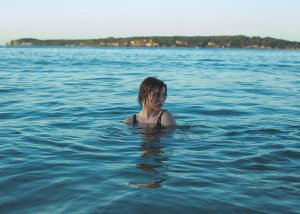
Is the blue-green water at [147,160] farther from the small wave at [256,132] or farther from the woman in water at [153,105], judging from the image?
the woman in water at [153,105]

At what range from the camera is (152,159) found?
6562mm

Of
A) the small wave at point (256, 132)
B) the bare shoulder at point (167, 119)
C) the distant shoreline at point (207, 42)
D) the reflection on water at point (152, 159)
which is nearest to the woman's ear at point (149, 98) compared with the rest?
the bare shoulder at point (167, 119)

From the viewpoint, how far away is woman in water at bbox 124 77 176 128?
7.91 meters

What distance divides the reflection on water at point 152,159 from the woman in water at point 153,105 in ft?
0.59

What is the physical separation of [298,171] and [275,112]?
5975 mm

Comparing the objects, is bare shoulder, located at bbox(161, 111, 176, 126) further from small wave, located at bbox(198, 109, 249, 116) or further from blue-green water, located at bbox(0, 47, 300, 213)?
small wave, located at bbox(198, 109, 249, 116)

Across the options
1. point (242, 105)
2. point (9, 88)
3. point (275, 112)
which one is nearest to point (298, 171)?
point (275, 112)

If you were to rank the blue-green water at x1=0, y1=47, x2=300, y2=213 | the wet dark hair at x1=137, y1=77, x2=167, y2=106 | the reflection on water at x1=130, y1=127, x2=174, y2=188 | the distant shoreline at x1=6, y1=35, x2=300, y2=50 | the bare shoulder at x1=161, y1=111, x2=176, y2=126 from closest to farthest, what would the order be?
the blue-green water at x1=0, y1=47, x2=300, y2=213 < the reflection on water at x1=130, y1=127, x2=174, y2=188 < the wet dark hair at x1=137, y1=77, x2=167, y2=106 < the bare shoulder at x1=161, y1=111, x2=176, y2=126 < the distant shoreline at x1=6, y1=35, x2=300, y2=50

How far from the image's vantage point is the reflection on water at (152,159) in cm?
545

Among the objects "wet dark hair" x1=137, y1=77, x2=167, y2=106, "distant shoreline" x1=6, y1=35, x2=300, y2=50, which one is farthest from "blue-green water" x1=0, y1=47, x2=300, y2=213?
"distant shoreline" x1=6, y1=35, x2=300, y2=50

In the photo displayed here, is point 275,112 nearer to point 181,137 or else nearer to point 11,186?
point 181,137

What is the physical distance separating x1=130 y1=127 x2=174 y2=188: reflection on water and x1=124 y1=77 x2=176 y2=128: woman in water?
0.18m

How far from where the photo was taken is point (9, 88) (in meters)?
16.9

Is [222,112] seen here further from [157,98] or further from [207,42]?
[207,42]
